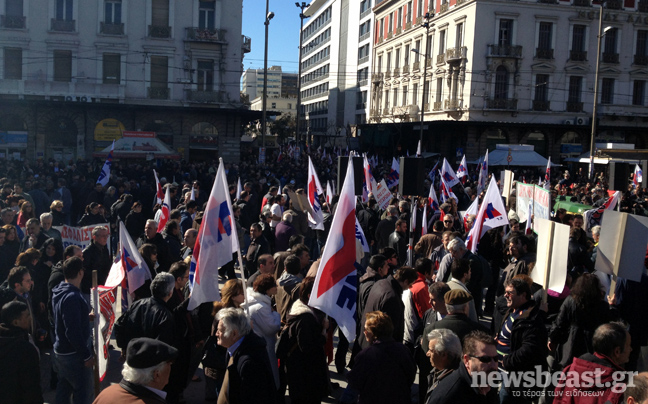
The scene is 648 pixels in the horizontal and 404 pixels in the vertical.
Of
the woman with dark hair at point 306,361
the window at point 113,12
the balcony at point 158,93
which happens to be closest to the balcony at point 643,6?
the balcony at point 158,93

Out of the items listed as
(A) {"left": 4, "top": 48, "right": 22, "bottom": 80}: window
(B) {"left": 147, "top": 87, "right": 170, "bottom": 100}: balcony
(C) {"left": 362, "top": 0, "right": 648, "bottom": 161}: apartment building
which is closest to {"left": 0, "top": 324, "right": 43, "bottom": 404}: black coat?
(B) {"left": 147, "top": 87, "right": 170, "bottom": 100}: balcony

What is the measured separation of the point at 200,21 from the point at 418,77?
18.7m

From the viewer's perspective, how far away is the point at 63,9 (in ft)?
113

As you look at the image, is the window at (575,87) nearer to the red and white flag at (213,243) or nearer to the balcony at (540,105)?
the balcony at (540,105)

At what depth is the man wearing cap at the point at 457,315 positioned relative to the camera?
4793 millimetres

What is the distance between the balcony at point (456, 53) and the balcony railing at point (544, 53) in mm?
4881

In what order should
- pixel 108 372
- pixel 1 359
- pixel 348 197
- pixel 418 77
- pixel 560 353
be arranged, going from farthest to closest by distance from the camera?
pixel 418 77
pixel 108 372
pixel 348 197
pixel 560 353
pixel 1 359

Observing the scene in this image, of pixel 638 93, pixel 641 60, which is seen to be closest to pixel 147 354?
pixel 638 93

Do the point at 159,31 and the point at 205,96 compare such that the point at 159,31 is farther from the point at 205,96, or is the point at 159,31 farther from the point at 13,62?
the point at 13,62

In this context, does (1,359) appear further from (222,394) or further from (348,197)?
(348,197)

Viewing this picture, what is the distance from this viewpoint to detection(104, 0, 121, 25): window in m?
34.9

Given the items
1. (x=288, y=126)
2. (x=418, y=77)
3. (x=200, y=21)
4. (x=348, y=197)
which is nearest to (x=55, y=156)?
(x=200, y=21)

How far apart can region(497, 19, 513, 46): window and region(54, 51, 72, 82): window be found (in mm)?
27512

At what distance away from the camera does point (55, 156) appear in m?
34.5
